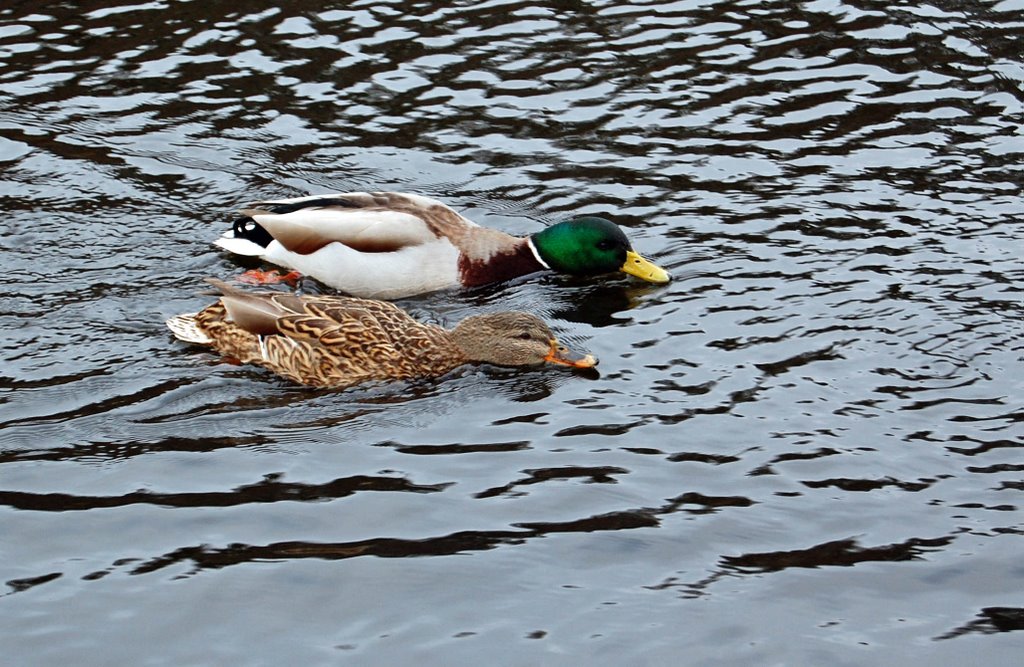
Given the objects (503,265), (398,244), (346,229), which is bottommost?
(503,265)

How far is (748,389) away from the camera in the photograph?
842 cm

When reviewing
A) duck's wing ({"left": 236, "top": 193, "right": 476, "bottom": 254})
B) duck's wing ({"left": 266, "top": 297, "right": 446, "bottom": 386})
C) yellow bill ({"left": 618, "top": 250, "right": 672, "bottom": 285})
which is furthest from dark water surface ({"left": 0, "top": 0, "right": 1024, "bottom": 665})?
duck's wing ({"left": 236, "top": 193, "right": 476, "bottom": 254})

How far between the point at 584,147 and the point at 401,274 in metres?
2.34

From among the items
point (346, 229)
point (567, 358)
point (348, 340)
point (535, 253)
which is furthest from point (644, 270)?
point (348, 340)

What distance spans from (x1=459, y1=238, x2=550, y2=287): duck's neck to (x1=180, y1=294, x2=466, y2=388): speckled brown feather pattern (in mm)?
1473

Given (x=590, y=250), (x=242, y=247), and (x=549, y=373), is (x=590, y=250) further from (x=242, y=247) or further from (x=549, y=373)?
(x=242, y=247)

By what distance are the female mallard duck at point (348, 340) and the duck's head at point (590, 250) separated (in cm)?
146

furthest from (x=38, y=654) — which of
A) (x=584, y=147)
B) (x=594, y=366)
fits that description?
(x=584, y=147)

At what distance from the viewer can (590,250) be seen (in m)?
10.6

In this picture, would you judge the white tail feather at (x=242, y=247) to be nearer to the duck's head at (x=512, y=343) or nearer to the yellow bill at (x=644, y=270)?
the duck's head at (x=512, y=343)

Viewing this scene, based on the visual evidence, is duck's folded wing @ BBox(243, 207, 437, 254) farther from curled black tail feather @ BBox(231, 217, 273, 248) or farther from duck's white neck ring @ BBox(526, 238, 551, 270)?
duck's white neck ring @ BBox(526, 238, 551, 270)

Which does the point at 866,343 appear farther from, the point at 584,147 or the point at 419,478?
the point at 584,147

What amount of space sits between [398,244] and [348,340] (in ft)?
5.76

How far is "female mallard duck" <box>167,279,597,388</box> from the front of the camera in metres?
8.81
